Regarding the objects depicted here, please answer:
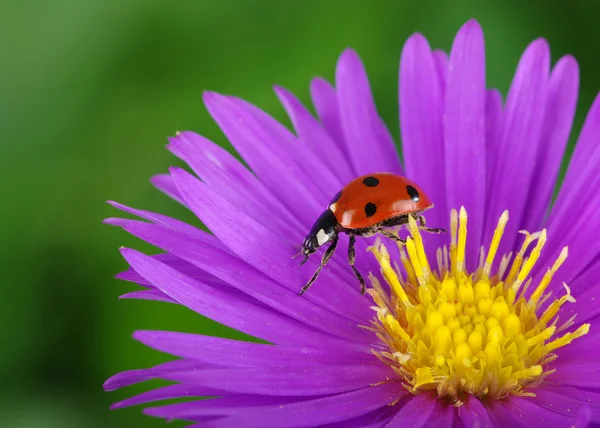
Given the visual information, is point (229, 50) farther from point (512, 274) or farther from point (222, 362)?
→ point (222, 362)

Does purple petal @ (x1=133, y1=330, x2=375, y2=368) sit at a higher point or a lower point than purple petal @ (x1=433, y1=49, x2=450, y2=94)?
lower

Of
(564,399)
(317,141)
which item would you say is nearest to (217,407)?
(564,399)

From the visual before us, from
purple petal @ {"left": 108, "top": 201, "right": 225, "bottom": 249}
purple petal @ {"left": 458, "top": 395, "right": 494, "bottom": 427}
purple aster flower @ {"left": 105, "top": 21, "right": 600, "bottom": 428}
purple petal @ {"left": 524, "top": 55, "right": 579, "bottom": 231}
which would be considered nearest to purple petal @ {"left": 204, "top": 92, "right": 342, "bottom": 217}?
purple aster flower @ {"left": 105, "top": 21, "right": 600, "bottom": 428}

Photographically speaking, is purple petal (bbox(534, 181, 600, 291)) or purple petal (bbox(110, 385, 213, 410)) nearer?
purple petal (bbox(110, 385, 213, 410))

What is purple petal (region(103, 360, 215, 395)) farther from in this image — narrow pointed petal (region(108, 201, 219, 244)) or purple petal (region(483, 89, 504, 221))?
purple petal (region(483, 89, 504, 221))

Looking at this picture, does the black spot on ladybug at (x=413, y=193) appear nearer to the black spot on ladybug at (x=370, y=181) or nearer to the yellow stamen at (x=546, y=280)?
the black spot on ladybug at (x=370, y=181)

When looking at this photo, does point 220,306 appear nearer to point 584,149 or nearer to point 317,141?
point 317,141

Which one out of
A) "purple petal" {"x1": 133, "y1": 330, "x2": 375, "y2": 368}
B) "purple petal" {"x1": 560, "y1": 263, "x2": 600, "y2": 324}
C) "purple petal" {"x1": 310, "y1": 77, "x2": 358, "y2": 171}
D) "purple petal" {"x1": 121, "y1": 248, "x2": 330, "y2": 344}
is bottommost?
"purple petal" {"x1": 133, "y1": 330, "x2": 375, "y2": 368}

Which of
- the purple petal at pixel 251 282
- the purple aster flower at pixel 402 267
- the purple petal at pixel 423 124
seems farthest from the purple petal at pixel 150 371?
the purple petal at pixel 423 124
